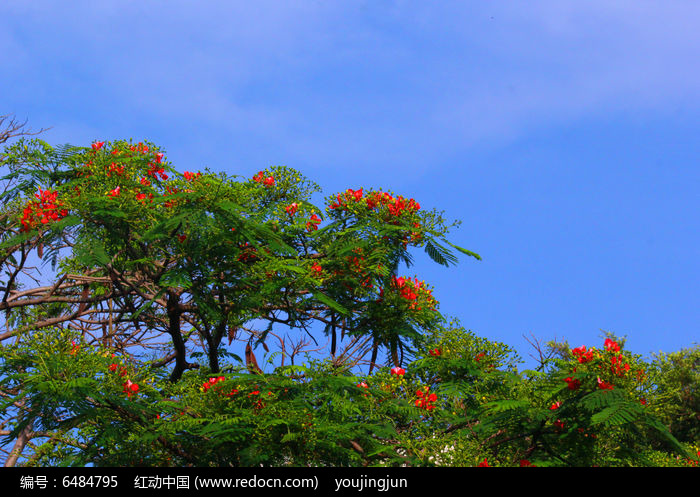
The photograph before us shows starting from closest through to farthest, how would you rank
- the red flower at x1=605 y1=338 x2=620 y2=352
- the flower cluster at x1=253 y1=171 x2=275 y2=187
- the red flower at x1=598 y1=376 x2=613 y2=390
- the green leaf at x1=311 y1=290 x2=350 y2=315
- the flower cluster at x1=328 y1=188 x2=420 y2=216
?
the red flower at x1=598 y1=376 x2=613 y2=390, the red flower at x1=605 y1=338 x2=620 y2=352, the green leaf at x1=311 y1=290 x2=350 y2=315, the flower cluster at x1=328 y1=188 x2=420 y2=216, the flower cluster at x1=253 y1=171 x2=275 y2=187

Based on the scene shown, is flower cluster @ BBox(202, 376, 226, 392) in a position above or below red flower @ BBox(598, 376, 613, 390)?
above

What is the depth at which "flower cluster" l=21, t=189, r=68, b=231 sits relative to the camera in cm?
895

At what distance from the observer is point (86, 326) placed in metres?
12.3

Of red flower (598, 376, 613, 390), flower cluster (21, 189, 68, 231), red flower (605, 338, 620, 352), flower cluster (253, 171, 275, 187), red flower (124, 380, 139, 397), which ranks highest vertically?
flower cluster (253, 171, 275, 187)

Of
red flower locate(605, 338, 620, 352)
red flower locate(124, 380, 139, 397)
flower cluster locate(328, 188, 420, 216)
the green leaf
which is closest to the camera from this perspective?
red flower locate(605, 338, 620, 352)

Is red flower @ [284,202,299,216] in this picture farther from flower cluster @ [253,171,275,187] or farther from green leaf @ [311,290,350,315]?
green leaf @ [311,290,350,315]

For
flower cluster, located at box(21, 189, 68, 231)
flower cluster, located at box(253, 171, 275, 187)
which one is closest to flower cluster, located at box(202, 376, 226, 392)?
flower cluster, located at box(21, 189, 68, 231)

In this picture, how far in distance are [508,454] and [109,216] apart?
19.2ft

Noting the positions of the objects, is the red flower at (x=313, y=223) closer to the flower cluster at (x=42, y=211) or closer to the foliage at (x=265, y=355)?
the foliage at (x=265, y=355)

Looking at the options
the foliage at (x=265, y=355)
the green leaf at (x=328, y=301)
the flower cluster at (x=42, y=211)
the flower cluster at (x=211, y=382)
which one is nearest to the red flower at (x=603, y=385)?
the foliage at (x=265, y=355)

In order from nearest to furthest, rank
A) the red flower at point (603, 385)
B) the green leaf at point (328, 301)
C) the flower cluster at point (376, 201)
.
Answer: the red flower at point (603, 385), the green leaf at point (328, 301), the flower cluster at point (376, 201)

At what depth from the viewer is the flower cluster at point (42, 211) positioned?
8953 millimetres
